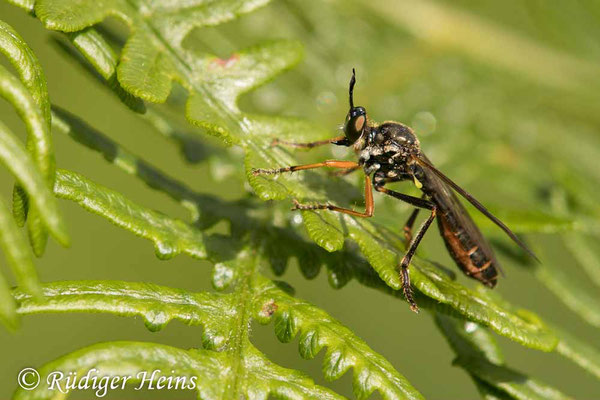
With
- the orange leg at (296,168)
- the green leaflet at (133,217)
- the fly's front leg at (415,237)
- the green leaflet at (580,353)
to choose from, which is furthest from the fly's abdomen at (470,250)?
the green leaflet at (133,217)

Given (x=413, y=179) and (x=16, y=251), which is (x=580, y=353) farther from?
(x=16, y=251)

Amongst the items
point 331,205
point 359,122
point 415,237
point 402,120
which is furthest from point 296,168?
point 402,120

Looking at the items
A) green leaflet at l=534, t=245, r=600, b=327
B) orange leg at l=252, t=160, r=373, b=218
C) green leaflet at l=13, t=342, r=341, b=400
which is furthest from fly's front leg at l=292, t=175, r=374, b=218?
green leaflet at l=534, t=245, r=600, b=327

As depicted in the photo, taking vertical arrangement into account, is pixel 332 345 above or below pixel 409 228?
above

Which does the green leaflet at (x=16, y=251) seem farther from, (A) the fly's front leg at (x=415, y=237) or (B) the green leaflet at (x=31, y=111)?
(A) the fly's front leg at (x=415, y=237)

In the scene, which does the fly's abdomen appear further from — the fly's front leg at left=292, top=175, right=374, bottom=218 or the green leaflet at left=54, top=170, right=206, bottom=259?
the green leaflet at left=54, top=170, right=206, bottom=259
